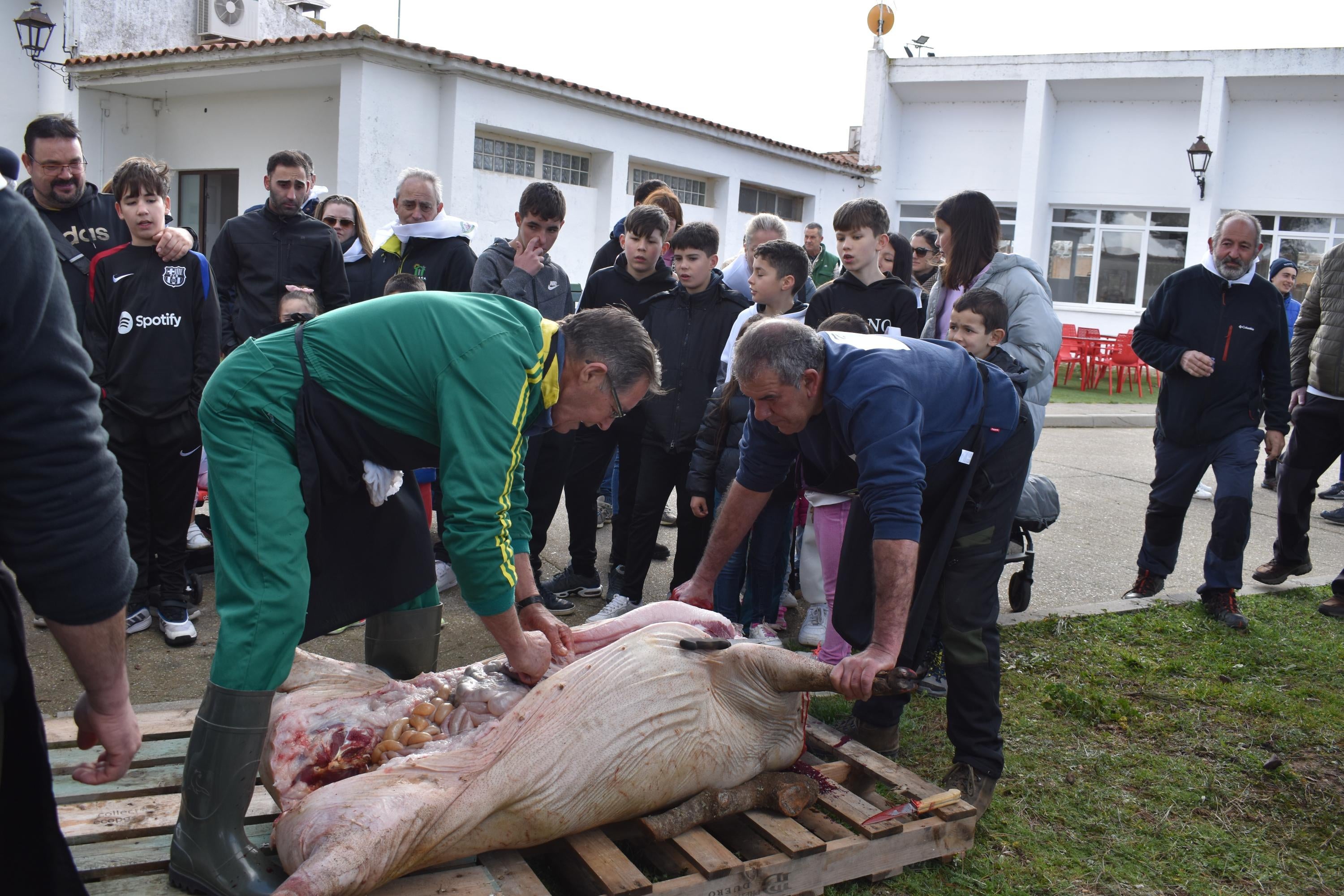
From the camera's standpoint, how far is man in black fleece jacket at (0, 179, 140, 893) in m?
1.57

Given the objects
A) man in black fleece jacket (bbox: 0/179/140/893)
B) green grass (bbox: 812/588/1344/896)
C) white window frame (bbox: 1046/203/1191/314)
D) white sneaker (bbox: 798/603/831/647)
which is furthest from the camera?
white window frame (bbox: 1046/203/1191/314)

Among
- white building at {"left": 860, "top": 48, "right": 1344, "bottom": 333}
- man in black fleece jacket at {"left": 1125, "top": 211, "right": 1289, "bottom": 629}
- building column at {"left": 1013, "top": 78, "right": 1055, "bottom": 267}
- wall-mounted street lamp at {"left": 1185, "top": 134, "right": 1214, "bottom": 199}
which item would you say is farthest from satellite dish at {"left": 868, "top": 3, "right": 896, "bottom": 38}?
man in black fleece jacket at {"left": 1125, "top": 211, "right": 1289, "bottom": 629}

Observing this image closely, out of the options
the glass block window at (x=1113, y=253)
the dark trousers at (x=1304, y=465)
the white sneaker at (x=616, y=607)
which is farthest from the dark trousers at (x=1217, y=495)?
the glass block window at (x=1113, y=253)

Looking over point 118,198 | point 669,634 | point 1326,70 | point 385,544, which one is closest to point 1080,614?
point 669,634

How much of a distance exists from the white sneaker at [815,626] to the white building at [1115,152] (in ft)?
57.4

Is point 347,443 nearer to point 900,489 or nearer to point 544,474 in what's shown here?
point 900,489

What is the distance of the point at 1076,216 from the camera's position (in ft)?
76.3

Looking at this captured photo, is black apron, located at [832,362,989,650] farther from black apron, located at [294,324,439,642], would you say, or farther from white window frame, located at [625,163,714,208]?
white window frame, located at [625,163,714,208]

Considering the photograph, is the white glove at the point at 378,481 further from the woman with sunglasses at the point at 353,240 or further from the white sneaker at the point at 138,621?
the woman with sunglasses at the point at 353,240

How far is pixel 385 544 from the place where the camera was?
10.6 ft

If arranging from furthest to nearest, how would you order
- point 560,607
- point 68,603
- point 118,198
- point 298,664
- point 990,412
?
1. point 560,607
2. point 118,198
3. point 990,412
4. point 298,664
5. point 68,603

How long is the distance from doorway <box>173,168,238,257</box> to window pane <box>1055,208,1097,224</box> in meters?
17.8

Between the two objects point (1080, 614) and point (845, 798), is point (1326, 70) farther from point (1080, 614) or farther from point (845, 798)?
point (845, 798)

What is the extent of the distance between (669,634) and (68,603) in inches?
77.3
